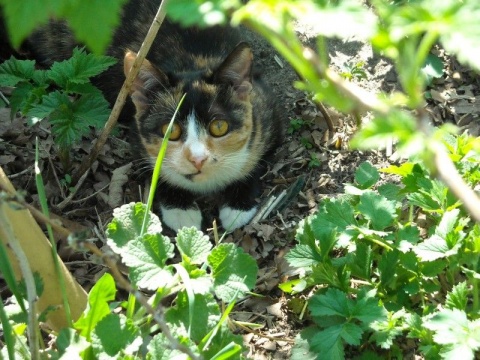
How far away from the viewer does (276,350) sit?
278 centimetres

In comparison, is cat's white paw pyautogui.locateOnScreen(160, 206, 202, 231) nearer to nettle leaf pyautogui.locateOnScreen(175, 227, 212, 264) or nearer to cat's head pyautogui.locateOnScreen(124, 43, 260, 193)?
cat's head pyautogui.locateOnScreen(124, 43, 260, 193)

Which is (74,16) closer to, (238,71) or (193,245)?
(193,245)

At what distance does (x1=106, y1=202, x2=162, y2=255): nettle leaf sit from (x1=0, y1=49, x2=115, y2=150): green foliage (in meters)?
0.84

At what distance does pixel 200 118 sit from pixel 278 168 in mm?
722

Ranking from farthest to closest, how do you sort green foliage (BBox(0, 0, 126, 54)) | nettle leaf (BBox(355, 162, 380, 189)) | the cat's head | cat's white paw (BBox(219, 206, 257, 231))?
cat's white paw (BBox(219, 206, 257, 231)) < the cat's head < nettle leaf (BBox(355, 162, 380, 189)) < green foliage (BBox(0, 0, 126, 54))

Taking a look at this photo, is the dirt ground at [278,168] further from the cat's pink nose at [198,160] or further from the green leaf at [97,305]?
the green leaf at [97,305]

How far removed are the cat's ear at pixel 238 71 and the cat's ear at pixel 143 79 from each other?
0.30 meters

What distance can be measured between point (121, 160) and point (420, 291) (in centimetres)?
199

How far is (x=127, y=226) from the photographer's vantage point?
2.35 meters

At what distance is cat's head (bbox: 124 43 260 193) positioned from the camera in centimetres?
316

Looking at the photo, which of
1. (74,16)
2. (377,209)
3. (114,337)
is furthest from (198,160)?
(74,16)

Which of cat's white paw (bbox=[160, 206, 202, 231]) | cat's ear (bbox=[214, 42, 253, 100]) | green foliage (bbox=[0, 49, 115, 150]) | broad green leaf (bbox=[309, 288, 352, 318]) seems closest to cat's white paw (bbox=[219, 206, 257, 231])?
cat's white paw (bbox=[160, 206, 202, 231])

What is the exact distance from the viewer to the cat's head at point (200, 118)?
3.16m

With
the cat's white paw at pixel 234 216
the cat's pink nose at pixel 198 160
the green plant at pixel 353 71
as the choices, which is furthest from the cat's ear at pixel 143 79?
the green plant at pixel 353 71
